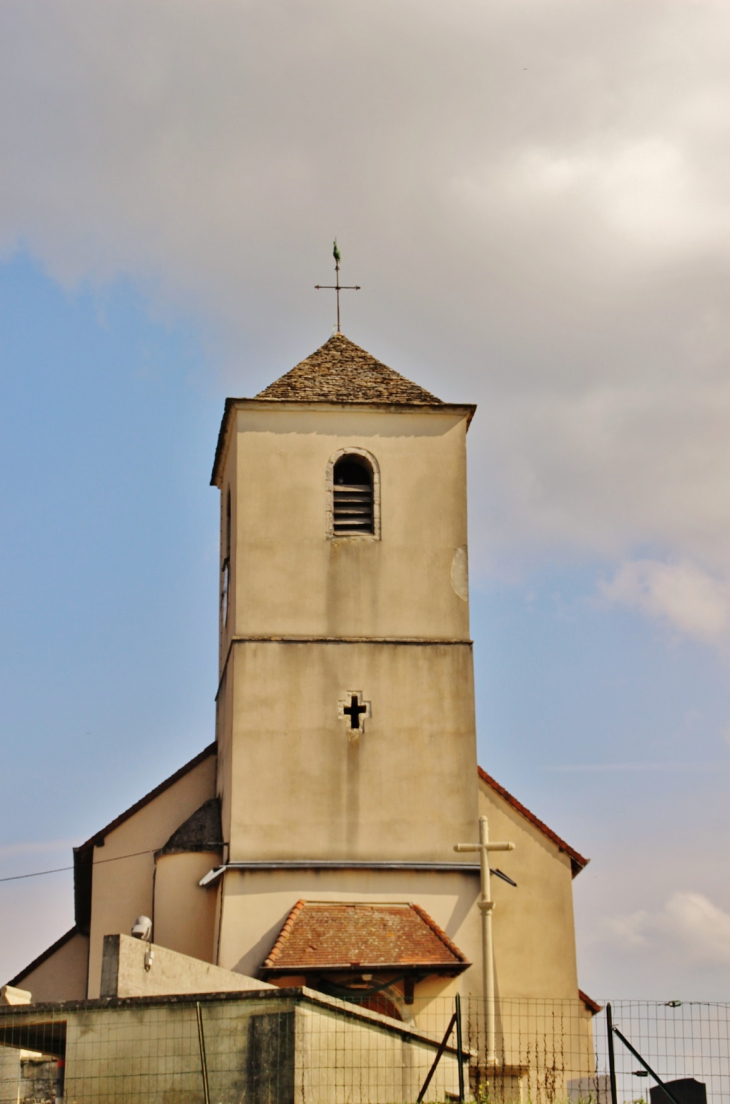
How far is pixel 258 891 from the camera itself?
73.8ft

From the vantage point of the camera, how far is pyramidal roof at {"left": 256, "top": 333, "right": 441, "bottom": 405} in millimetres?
25359

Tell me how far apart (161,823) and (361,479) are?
6200mm

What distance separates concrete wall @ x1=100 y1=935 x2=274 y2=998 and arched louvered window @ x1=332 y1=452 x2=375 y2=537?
7696mm

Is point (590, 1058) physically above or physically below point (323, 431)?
below

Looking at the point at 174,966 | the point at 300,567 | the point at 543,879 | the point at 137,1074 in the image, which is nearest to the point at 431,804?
the point at 543,879

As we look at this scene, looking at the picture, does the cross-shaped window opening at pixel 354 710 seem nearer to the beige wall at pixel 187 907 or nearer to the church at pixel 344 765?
the church at pixel 344 765

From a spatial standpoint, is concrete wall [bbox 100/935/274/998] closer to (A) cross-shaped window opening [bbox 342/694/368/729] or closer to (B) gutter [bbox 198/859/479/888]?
(B) gutter [bbox 198/859/479/888]

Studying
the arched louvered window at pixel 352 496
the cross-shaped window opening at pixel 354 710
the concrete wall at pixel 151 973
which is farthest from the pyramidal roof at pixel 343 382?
the concrete wall at pixel 151 973

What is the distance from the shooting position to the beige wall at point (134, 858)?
24.9 m

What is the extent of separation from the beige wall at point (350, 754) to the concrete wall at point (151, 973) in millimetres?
3783

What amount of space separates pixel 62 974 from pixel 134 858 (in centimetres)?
318

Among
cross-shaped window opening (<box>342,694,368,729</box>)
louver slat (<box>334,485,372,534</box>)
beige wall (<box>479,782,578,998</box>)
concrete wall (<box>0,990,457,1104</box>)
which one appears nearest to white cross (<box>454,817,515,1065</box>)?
beige wall (<box>479,782,578,998</box>)

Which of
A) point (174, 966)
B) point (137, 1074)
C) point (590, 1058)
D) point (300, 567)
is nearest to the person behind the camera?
point (137, 1074)

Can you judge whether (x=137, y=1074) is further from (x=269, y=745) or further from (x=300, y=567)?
(x=300, y=567)
